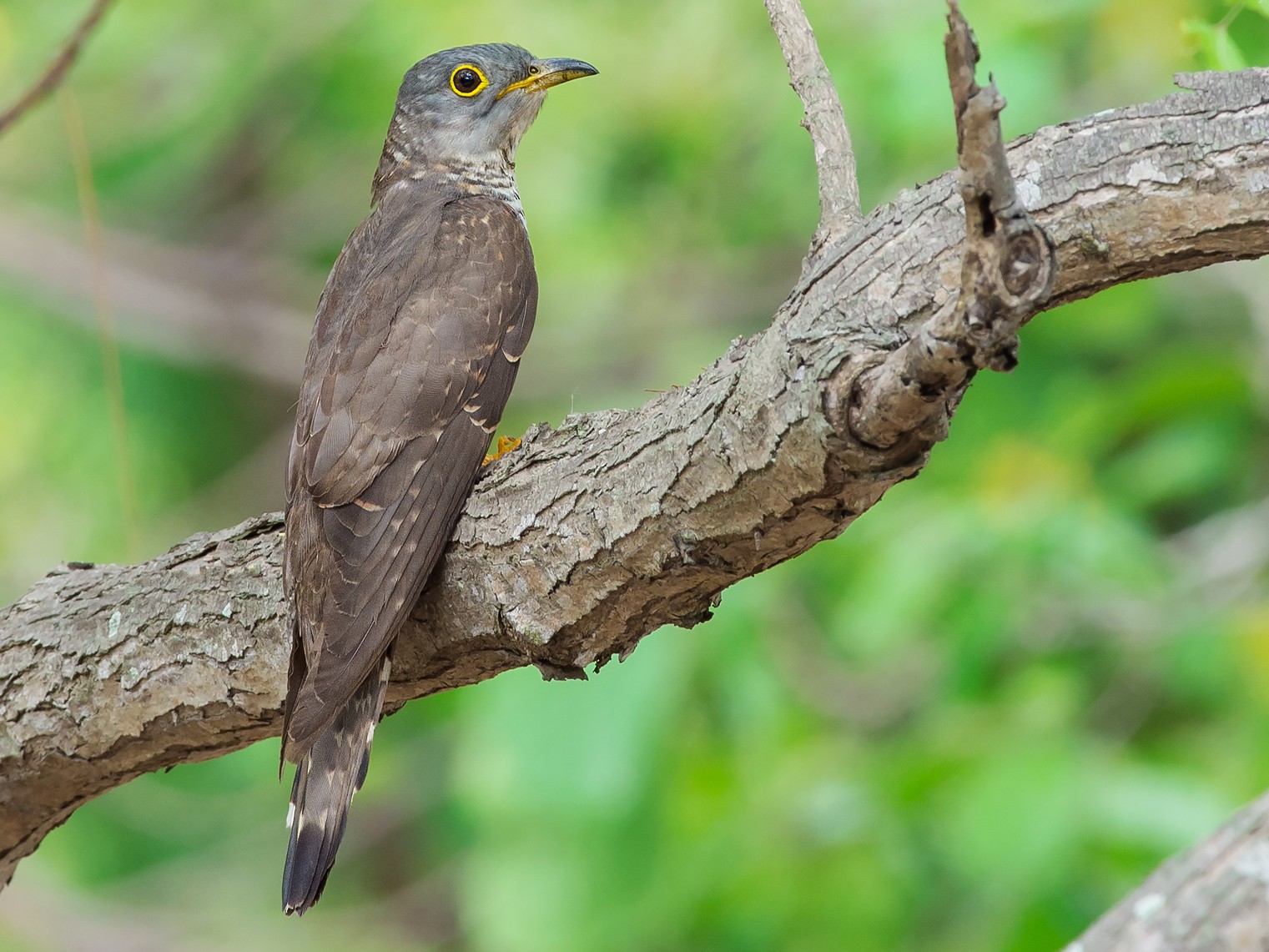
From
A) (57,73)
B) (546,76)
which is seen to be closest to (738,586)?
(546,76)

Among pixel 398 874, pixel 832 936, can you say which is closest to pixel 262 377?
pixel 398 874

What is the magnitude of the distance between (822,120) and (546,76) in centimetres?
223

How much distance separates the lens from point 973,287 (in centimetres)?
185

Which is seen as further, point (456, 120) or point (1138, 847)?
point (456, 120)

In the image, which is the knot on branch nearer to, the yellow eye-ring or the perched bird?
the perched bird

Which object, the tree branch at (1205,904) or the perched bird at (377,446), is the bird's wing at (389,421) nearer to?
the perched bird at (377,446)

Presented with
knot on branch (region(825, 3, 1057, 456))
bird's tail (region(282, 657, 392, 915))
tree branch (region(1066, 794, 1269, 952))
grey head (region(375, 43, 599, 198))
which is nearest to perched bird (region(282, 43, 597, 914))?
bird's tail (region(282, 657, 392, 915))

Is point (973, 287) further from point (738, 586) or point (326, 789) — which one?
point (738, 586)

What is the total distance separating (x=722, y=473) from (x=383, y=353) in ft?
4.69

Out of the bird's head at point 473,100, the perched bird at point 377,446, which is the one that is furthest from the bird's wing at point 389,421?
the bird's head at point 473,100

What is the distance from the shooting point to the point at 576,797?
444 cm

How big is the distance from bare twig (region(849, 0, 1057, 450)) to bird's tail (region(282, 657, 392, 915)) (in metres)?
1.59

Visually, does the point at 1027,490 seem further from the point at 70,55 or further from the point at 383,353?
the point at 70,55

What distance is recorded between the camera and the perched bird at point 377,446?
3.04m
